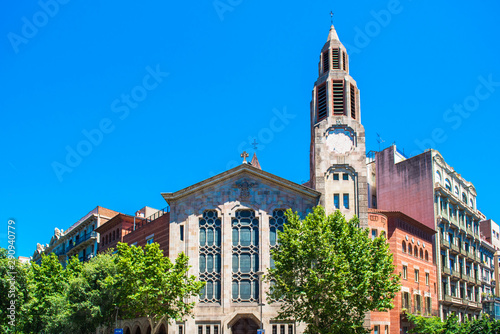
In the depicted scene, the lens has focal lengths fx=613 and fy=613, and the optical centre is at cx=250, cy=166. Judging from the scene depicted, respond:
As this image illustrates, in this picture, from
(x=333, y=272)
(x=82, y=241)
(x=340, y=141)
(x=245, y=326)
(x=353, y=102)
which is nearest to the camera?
(x=333, y=272)

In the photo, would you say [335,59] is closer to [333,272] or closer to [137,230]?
[333,272]

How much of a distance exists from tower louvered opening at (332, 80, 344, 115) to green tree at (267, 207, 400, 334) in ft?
52.3

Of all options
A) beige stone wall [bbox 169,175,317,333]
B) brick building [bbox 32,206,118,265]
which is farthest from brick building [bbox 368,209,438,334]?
brick building [bbox 32,206,118,265]

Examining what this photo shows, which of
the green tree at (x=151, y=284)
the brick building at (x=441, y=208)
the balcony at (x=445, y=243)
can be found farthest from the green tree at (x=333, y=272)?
the balcony at (x=445, y=243)

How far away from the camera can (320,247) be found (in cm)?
4634

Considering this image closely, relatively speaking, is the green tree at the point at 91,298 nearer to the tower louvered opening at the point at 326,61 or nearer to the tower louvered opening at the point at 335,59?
the tower louvered opening at the point at 326,61

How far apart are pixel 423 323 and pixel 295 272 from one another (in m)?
18.9

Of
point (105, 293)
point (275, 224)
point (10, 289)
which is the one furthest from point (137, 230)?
point (10, 289)

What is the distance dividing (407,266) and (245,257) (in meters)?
19.1

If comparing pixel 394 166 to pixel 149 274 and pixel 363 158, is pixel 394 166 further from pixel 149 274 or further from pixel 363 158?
pixel 149 274

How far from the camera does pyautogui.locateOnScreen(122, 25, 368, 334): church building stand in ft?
183

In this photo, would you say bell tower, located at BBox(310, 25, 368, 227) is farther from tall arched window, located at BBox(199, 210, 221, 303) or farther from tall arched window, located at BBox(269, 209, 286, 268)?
tall arched window, located at BBox(199, 210, 221, 303)

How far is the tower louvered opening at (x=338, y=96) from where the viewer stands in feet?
200

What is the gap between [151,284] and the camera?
48.9 meters
